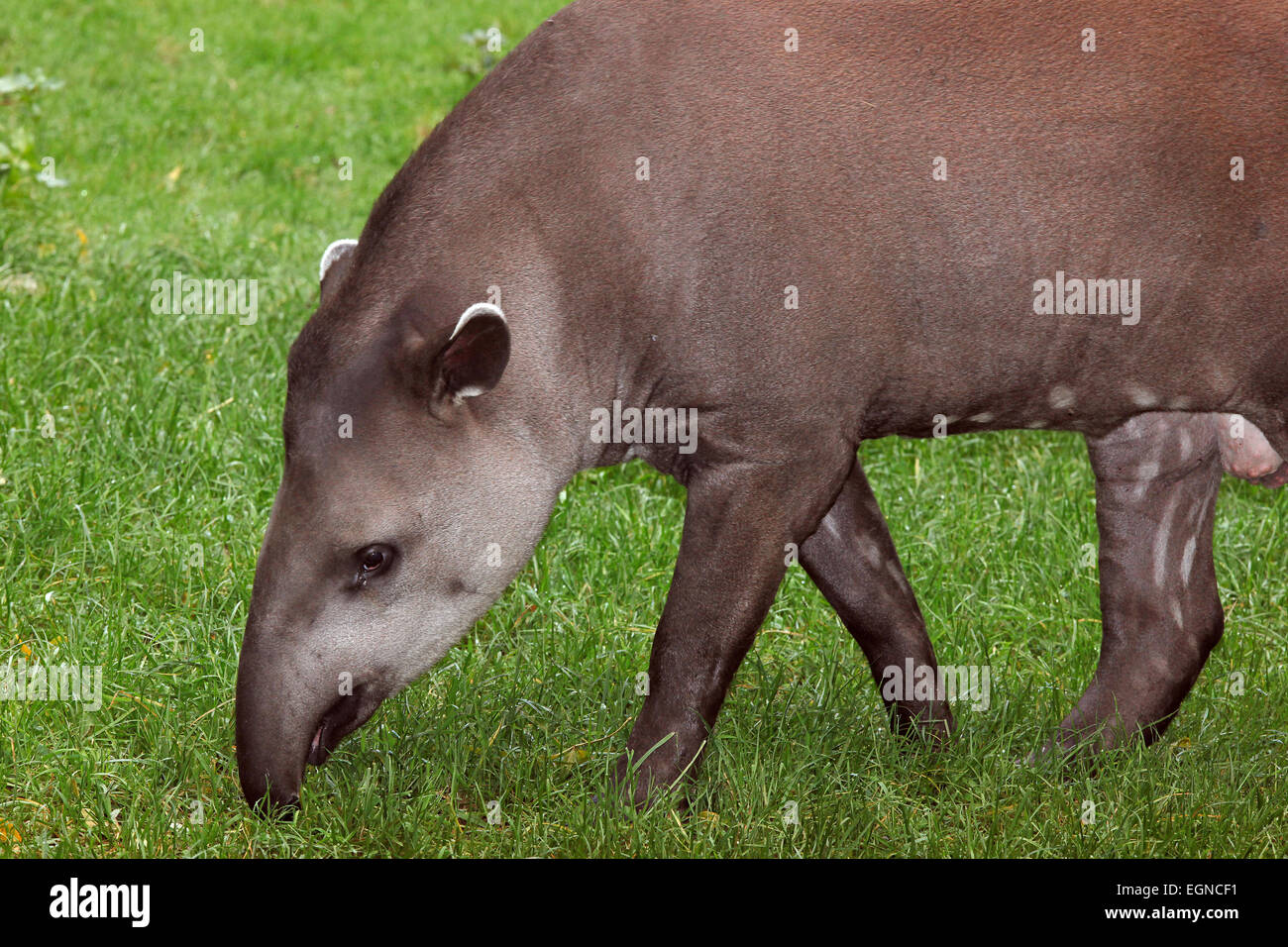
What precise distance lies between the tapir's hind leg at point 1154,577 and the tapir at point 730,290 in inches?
27.2

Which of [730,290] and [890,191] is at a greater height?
[890,191]

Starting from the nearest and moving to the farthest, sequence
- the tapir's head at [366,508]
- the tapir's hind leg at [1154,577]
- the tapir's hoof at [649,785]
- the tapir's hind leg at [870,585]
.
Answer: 1. the tapir's head at [366,508]
2. the tapir's hoof at [649,785]
3. the tapir's hind leg at [870,585]
4. the tapir's hind leg at [1154,577]

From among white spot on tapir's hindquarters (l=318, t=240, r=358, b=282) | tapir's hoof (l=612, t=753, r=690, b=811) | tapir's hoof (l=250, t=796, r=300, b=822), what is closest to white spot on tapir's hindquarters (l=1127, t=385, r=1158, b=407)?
tapir's hoof (l=612, t=753, r=690, b=811)

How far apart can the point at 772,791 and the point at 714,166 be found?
1.69 m

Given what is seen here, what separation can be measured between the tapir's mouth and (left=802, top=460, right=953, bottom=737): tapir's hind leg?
141cm

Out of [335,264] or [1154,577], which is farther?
[1154,577]

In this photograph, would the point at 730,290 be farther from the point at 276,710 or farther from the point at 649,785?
the point at 276,710

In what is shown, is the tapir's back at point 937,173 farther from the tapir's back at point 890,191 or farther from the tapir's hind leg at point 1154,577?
the tapir's hind leg at point 1154,577

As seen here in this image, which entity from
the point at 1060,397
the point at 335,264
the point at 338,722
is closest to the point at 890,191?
the point at 1060,397

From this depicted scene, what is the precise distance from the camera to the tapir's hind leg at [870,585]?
4945 mm

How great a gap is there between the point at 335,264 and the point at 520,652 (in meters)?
1.59

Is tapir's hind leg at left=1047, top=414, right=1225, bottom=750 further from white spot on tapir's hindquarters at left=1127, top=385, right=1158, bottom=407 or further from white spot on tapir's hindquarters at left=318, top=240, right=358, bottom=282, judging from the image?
white spot on tapir's hindquarters at left=318, top=240, right=358, bottom=282

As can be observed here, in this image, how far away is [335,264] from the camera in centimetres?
436

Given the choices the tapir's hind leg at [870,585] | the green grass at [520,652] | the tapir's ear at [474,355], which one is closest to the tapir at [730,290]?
the tapir's ear at [474,355]
